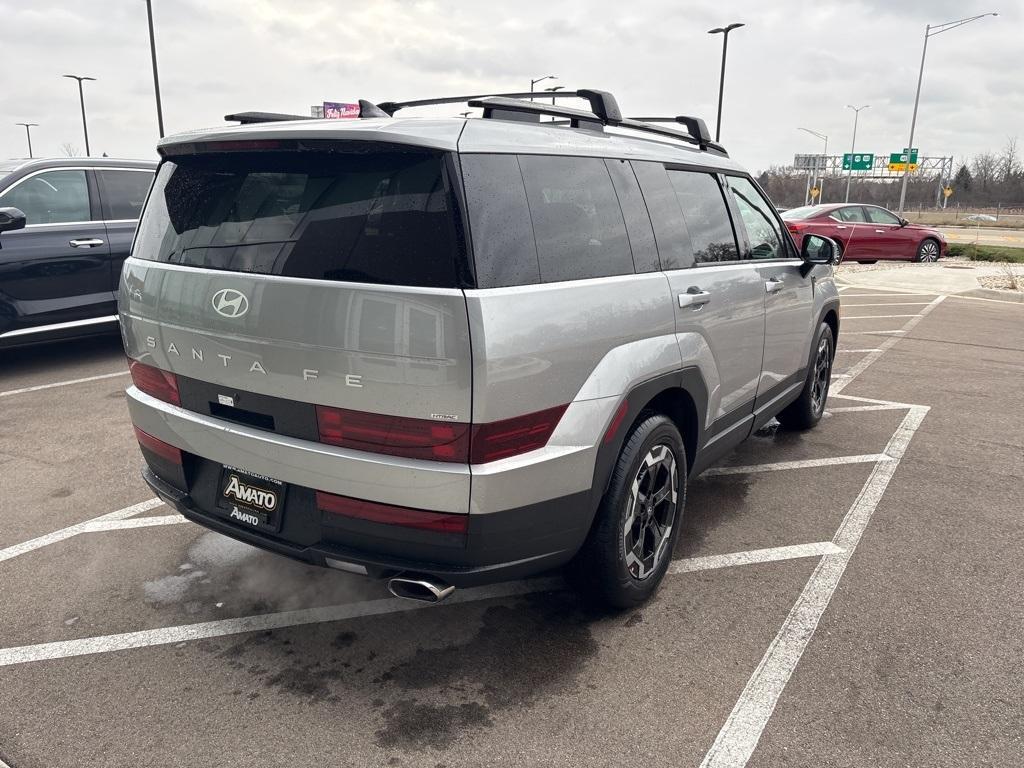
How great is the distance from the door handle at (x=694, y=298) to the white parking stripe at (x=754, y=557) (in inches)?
47.3

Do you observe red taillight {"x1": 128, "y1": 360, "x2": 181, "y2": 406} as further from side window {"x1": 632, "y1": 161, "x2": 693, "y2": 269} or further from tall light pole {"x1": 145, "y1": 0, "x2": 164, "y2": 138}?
tall light pole {"x1": 145, "y1": 0, "x2": 164, "y2": 138}

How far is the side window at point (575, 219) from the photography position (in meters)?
2.61

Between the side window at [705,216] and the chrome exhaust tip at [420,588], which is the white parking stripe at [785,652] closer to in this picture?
the chrome exhaust tip at [420,588]

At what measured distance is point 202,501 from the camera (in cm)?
292

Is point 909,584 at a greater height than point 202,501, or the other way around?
point 202,501

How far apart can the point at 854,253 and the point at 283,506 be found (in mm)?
19421

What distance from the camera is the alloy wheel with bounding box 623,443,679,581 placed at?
306 centimetres

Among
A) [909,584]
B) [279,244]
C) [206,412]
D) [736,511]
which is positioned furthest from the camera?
[736,511]

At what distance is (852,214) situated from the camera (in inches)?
741

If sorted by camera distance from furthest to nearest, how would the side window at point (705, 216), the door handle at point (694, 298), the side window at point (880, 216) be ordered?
1. the side window at point (880, 216)
2. the side window at point (705, 216)
3. the door handle at point (694, 298)

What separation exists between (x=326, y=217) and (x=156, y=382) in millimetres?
1082

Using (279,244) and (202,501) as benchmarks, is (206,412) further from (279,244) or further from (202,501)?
(279,244)

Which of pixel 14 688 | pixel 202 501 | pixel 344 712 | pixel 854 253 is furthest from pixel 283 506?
pixel 854 253

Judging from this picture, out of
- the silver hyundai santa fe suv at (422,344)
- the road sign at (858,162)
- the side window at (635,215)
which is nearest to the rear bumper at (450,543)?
the silver hyundai santa fe suv at (422,344)
